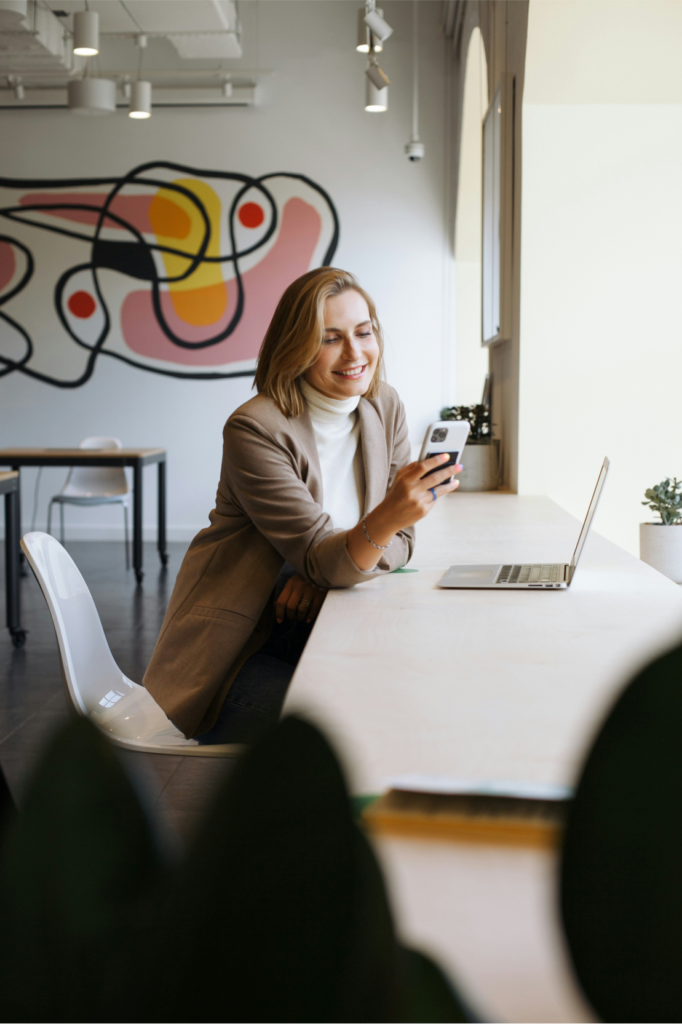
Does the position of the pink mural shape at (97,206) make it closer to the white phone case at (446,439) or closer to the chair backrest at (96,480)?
→ the chair backrest at (96,480)

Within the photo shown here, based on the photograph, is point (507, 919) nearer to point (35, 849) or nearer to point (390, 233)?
Result: point (35, 849)

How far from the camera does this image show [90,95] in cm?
479

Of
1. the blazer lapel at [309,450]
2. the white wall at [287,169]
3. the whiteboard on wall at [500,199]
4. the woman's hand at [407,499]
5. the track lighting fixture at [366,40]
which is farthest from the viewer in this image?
the white wall at [287,169]

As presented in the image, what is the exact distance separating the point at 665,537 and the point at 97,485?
4.21 metres

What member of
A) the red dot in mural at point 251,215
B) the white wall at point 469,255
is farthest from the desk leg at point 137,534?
the white wall at point 469,255

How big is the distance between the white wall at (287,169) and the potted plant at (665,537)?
3.77 meters

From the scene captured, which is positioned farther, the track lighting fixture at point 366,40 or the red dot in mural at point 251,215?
the red dot in mural at point 251,215

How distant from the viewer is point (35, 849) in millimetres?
159

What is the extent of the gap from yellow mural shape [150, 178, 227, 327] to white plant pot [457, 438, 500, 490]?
3.50 meters

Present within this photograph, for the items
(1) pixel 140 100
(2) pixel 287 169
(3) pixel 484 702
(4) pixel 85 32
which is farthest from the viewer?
(2) pixel 287 169

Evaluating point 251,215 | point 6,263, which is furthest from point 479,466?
point 6,263

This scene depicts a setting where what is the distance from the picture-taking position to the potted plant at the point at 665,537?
7.86 feet

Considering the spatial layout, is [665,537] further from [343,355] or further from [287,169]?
[287,169]

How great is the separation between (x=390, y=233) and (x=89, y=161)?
2.26m
